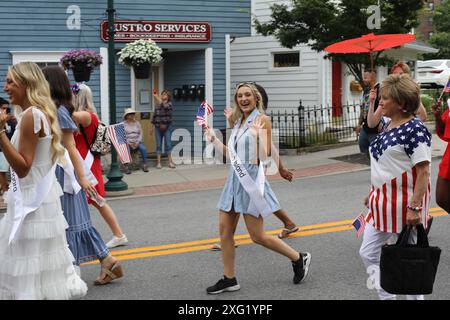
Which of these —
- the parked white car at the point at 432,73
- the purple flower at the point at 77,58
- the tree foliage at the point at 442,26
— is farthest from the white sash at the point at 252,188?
the tree foliage at the point at 442,26

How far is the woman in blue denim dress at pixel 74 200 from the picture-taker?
215 inches

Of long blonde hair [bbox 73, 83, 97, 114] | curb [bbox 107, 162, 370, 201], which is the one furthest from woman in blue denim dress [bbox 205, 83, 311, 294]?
curb [bbox 107, 162, 370, 201]

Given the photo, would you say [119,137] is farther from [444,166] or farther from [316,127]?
[316,127]

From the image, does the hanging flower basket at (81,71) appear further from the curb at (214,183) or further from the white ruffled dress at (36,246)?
the white ruffled dress at (36,246)

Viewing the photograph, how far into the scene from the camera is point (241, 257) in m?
6.90

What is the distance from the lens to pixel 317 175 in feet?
43.2

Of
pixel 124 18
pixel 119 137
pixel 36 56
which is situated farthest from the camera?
pixel 124 18

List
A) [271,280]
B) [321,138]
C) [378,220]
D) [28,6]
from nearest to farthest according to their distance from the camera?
[378,220] → [271,280] → [28,6] → [321,138]

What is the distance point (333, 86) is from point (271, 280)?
1499 cm

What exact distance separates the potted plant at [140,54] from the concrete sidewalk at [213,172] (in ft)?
7.60

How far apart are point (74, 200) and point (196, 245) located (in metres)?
2.15

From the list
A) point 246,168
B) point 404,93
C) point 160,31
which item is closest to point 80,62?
point 160,31
